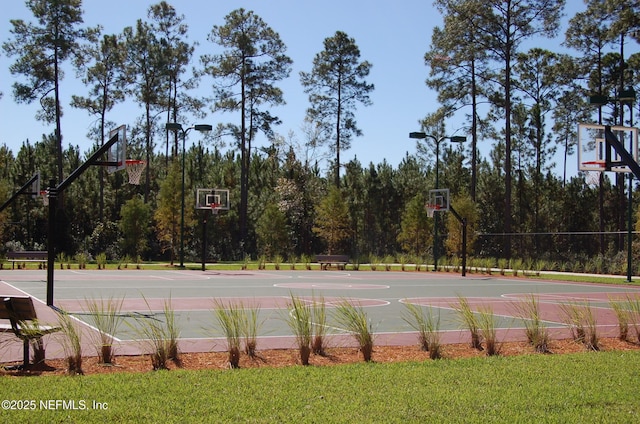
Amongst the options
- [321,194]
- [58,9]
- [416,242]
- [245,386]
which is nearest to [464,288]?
[245,386]

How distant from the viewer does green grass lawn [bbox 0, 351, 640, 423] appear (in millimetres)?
6172

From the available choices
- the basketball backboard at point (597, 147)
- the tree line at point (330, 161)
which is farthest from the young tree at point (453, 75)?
the basketball backboard at point (597, 147)

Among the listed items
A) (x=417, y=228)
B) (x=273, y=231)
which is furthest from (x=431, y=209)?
(x=273, y=231)

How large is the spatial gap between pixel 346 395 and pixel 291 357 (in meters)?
2.50

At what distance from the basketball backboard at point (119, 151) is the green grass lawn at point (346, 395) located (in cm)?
877

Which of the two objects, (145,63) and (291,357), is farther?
(145,63)

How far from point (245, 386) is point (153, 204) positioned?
155ft

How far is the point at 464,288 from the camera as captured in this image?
24.5 meters

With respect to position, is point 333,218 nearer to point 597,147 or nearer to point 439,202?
point 439,202

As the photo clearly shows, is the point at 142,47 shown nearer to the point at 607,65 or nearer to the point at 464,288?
the point at 607,65

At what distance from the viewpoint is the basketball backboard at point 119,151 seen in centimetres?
1579

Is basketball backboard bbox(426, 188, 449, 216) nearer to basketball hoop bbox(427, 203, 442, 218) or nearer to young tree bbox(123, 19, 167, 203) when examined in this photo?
basketball hoop bbox(427, 203, 442, 218)

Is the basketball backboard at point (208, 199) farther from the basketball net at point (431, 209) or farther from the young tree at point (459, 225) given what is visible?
the young tree at point (459, 225)

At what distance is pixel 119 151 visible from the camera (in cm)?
1598
